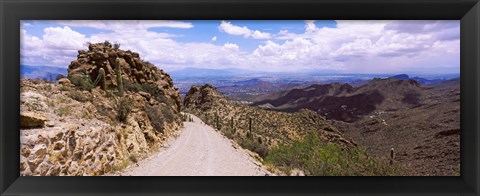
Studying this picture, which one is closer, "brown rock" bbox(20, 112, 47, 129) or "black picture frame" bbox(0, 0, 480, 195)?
"black picture frame" bbox(0, 0, 480, 195)

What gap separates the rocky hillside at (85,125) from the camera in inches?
167

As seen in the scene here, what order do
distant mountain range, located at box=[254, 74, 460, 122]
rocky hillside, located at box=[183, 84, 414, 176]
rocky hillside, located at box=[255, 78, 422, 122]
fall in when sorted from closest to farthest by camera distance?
rocky hillside, located at box=[183, 84, 414, 176] → distant mountain range, located at box=[254, 74, 460, 122] → rocky hillside, located at box=[255, 78, 422, 122]

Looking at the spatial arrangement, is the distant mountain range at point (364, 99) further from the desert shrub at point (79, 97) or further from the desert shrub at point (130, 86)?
the desert shrub at point (79, 97)

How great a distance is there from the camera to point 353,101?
2372 cm

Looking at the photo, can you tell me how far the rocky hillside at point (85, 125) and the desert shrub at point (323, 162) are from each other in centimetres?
266

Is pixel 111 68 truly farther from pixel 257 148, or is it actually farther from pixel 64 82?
pixel 257 148

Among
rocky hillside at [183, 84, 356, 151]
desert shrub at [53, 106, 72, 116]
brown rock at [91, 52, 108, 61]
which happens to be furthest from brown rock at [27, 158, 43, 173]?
rocky hillside at [183, 84, 356, 151]

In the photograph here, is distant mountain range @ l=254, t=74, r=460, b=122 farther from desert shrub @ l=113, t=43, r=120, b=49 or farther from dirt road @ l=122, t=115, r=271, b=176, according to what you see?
dirt road @ l=122, t=115, r=271, b=176

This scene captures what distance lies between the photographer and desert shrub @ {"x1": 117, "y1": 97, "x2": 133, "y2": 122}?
25.6 ft

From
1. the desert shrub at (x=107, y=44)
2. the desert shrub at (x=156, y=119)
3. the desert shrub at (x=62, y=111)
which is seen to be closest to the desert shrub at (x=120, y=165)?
the desert shrub at (x=62, y=111)

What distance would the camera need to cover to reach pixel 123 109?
800 centimetres
